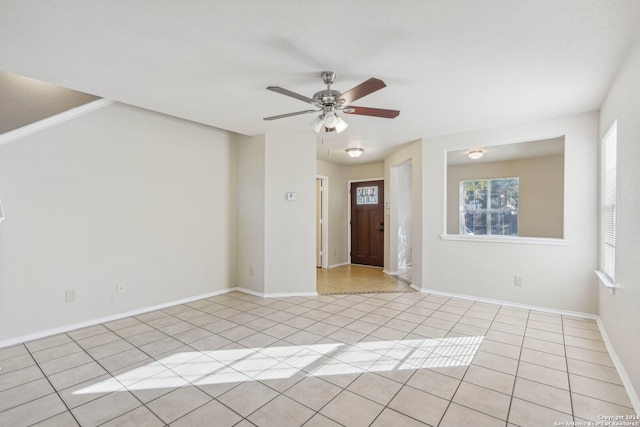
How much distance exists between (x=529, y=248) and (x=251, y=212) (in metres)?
3.98

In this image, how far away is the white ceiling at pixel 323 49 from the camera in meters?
1.81

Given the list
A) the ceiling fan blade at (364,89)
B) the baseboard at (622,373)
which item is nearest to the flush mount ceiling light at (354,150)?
the ceiling fan blade at (364,89)

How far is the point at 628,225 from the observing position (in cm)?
222

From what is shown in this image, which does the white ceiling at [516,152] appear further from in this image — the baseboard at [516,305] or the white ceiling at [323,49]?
the baseboard at [516,305]

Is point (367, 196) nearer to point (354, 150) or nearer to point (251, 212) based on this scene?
point (354, 150)

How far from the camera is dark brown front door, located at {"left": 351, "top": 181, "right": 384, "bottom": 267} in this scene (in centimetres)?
707

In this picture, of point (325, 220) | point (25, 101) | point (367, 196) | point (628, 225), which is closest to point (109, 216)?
point (25, 101)

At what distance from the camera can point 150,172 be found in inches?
151

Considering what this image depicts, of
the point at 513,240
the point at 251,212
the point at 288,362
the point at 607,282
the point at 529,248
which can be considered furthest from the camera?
the point at 251,212

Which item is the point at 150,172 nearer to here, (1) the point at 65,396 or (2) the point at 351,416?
(1) the point at 65,396

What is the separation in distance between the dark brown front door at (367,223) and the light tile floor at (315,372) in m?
3.43

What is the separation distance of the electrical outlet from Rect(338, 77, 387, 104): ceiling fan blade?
3.44m

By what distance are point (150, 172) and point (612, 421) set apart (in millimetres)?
4804

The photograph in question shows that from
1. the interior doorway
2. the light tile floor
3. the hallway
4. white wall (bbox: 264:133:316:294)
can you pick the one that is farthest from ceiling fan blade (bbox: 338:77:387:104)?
the interior doorway
